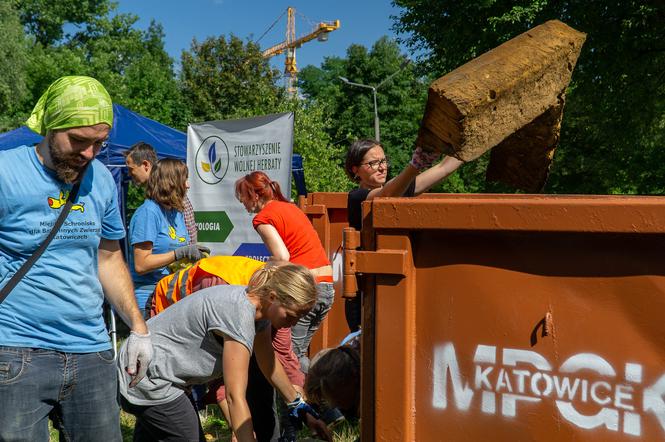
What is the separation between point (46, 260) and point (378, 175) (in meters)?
2.00

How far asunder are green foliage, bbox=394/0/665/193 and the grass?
33.7ft

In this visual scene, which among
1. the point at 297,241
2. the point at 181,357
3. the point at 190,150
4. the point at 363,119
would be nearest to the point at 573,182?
the point at 190,150

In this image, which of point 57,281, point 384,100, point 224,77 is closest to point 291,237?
point 57,281

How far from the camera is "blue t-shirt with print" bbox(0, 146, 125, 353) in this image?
2.41 m

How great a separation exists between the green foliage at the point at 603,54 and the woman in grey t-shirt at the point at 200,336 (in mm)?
11339

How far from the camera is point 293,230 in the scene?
4184 mm

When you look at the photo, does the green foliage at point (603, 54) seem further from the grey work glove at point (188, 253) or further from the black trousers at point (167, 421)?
the black trousers at point (167, 421)

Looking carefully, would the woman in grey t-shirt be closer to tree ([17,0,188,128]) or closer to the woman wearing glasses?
the woman wearing glasses

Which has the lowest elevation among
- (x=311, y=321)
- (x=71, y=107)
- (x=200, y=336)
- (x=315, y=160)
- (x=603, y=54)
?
(x=311, y=321)

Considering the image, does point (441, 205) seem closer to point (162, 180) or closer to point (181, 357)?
point (181, 357)

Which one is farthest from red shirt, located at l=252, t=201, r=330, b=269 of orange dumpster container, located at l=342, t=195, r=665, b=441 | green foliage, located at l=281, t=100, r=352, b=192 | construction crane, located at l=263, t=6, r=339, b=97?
construction crane, located at l=263, t=6, r=339, b=97

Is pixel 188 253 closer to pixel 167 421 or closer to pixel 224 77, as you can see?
pixel 167 421

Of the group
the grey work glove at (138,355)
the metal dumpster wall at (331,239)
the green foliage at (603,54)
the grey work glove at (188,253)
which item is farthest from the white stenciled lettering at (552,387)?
the green foliage at (603,54)

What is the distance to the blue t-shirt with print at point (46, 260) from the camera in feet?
7.89
